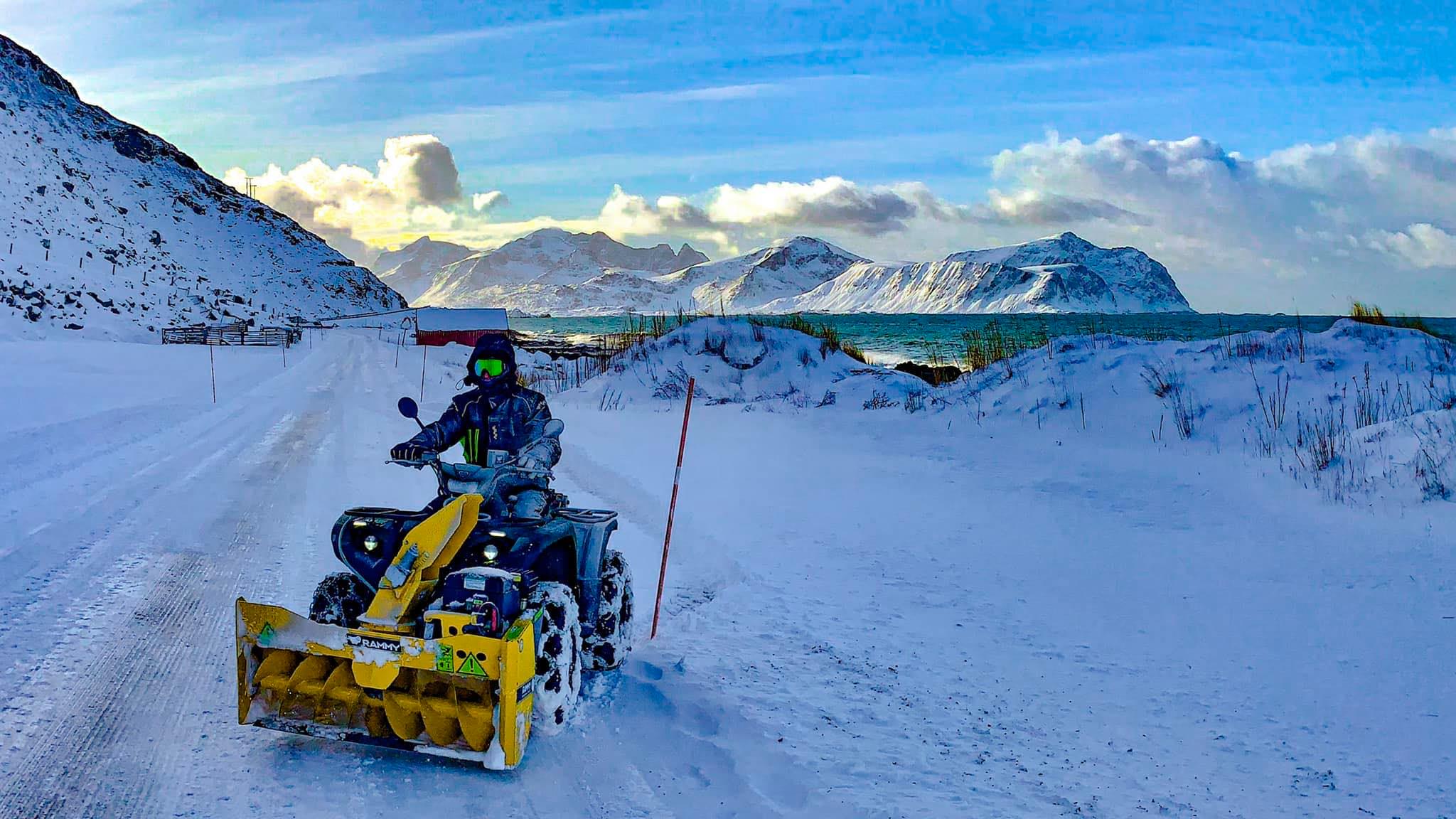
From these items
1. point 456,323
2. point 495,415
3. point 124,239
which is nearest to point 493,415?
point 495,415

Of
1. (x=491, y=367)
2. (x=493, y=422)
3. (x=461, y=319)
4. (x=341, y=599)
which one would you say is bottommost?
(x=341, y=599)

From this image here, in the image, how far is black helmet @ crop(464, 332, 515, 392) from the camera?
568 centimetres

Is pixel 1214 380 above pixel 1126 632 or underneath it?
above

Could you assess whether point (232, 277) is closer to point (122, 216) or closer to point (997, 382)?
point (122, 216)

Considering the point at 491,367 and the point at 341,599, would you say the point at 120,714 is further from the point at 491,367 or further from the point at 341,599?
the point at 491,367

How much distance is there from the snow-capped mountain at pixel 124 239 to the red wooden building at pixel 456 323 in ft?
46.4

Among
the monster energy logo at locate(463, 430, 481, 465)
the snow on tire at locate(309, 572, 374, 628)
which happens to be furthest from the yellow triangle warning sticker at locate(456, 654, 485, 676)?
the monster energy logo at locate(463, 430, 481, 465)

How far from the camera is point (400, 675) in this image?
167 inches

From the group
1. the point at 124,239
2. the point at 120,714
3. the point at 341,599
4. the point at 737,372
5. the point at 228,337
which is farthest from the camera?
the point at 124,239

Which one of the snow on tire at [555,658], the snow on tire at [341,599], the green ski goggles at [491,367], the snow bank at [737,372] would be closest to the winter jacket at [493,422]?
the green ski goggles at [491,367]

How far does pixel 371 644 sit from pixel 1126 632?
14.4ft

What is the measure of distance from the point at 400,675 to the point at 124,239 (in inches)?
3358

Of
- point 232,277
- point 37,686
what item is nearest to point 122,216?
point 232,277

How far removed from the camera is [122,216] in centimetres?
8206
